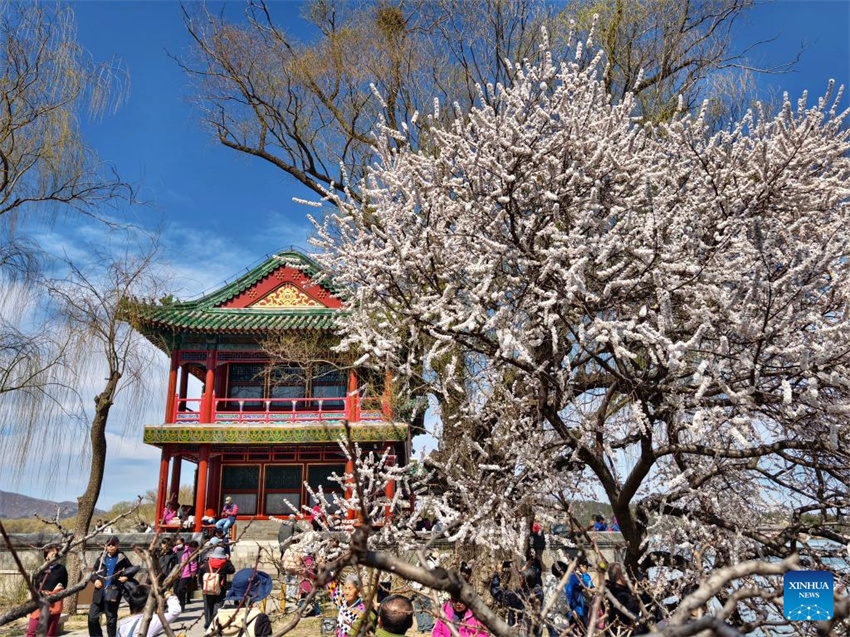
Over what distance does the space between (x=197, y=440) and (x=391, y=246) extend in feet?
54.3

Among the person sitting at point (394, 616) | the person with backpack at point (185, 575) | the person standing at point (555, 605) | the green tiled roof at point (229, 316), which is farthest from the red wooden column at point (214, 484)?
the person sitting at point (394, 616)

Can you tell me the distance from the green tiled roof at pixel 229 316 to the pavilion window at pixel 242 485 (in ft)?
16.3

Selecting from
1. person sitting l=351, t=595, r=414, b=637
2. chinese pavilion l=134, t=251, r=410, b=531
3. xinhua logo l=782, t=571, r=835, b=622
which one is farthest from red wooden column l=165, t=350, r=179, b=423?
xinhua logo l=782, t=571, r=835, b=622

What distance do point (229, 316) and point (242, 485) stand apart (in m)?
5.81

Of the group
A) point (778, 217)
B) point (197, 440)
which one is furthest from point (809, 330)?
point (197, 440)

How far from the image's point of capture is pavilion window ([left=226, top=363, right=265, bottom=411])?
2317cm

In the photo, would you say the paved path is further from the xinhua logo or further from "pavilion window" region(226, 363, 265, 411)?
"pavilion window" region(226, 363, 265, 411)

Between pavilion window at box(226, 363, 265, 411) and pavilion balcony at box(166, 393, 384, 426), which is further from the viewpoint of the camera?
pavilion window at box(226, 363, 265, 411)

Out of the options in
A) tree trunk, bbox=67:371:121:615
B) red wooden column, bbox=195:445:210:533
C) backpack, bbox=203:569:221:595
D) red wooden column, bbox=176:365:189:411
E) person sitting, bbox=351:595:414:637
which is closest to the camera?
person sitting, bbox=351:595:414:637

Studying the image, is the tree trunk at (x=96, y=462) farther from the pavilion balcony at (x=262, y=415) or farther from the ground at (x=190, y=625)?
the pavilion balcony at (x=262, y=415)

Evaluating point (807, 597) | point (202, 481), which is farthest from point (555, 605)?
point (202, 481)

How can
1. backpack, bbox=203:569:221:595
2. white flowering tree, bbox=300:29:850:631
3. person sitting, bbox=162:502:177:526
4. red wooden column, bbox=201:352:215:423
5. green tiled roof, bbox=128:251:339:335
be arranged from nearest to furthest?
white flowering tree, bbox=300:29:850:631 → backpack, bbox=203:569:221:595 → person sitting, bbox=162:502:177:526 → green tiled roof, bbox=128:251:339:335 → red wooden column, bbox=201:352:215:423

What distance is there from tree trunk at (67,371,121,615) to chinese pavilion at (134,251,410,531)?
6509mm

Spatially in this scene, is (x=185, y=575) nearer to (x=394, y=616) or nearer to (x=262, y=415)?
(x=394, y=616)
